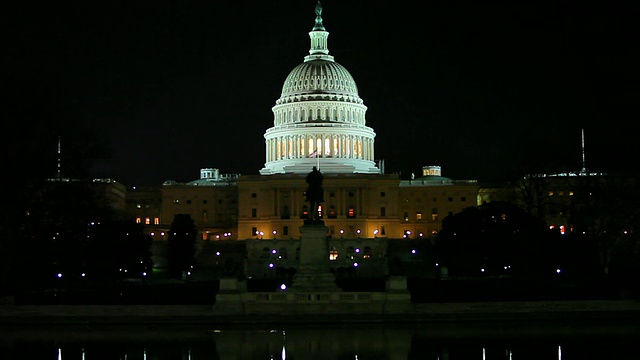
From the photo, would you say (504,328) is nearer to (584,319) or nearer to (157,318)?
(584,319)

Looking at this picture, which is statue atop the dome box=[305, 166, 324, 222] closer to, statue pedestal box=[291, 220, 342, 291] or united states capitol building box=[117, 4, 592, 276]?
statue pedestal box=[291, 220, 342, 291]

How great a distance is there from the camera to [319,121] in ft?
529

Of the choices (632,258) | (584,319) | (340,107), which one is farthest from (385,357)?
(340,107)

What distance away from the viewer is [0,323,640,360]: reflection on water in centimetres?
4062

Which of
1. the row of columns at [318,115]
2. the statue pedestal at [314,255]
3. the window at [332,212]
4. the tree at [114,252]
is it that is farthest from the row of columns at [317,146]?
the statue pedestal at [314,255]

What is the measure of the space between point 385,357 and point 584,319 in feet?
53.8

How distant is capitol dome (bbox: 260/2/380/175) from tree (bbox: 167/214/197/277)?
128ft

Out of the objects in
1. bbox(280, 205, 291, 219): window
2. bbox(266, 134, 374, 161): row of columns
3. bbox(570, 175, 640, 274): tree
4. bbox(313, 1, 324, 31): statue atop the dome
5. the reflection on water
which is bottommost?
the reflection on water

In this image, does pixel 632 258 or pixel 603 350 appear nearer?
pixel 603 350

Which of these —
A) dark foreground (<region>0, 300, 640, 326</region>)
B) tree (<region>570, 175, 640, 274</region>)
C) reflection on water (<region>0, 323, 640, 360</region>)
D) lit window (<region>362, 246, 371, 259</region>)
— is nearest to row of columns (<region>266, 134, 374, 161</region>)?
lit window (<region>362, 246, 371, 259</region>)

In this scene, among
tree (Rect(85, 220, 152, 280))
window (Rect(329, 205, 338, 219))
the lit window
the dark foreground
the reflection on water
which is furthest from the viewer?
window (Rect(329, 205, 338, 219))

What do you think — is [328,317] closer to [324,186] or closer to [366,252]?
[366,252]

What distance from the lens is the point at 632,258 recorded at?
79.1 m

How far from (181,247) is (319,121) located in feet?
159
